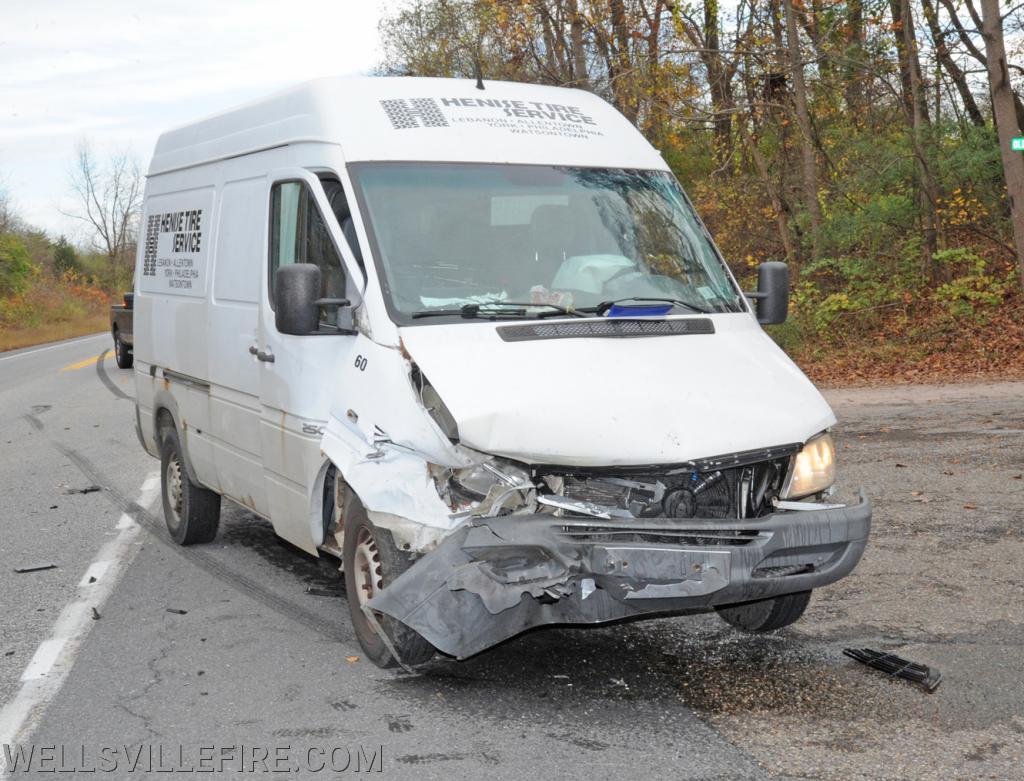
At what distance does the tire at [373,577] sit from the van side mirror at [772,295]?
2.39 meters

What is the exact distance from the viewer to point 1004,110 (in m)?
17.4

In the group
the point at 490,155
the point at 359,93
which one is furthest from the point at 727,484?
the point at 359,93

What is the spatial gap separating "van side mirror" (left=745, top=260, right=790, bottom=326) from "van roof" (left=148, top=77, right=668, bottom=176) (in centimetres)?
83

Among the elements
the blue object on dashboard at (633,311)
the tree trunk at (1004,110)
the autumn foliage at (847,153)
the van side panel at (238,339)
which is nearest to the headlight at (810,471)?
the blue object on dashboard at (633,311)

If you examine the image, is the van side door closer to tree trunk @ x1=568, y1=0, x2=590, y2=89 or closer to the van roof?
the van roof

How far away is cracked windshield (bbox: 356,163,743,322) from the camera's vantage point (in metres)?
5.29

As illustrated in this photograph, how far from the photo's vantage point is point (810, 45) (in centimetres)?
2197

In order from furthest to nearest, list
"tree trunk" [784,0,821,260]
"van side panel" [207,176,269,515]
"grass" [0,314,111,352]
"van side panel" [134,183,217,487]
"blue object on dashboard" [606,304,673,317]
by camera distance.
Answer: "grass" [0,314,111,352] < "tree trunk" [784,0,821,260] < "van side panel" [134,183,217,487] < "van side panel" [207,176,269,515] < "blue object on dashboard" [606,304,673,317]

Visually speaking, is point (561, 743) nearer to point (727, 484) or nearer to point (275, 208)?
point (727, 484)

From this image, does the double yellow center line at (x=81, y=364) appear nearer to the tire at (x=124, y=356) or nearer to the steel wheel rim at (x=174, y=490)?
the tire at (x=124, y=356)

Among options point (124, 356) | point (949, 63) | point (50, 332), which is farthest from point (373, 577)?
point (50, 332)

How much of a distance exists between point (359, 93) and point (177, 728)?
3.16 m

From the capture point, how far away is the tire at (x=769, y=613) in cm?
529

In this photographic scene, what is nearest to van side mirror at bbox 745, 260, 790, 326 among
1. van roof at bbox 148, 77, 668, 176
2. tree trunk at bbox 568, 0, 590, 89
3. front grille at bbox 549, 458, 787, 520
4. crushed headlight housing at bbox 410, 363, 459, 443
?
van roof at bbox 148, 77, 668, 176
